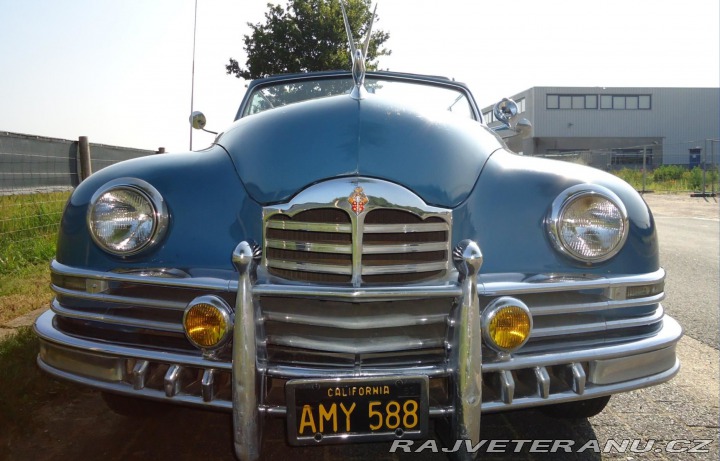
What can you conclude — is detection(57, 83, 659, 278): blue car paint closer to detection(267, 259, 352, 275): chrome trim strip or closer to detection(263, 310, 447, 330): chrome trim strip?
detection(267, 259, 352, 275): chrome trim strip

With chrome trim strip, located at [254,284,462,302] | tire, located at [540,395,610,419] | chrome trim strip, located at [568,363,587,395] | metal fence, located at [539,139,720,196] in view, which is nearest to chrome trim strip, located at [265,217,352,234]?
chrome trim strip, located at [254,284,462,302]

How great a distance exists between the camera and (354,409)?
1.74 metres

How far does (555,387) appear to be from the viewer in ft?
6.48

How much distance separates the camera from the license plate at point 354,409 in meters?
1.73

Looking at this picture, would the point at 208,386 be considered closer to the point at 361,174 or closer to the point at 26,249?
the point at 361,174

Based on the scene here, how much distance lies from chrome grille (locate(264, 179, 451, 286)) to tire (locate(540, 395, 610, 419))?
103 centimetres

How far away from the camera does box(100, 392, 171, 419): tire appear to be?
8.38 ft

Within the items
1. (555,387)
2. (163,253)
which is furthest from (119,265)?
(555,387)

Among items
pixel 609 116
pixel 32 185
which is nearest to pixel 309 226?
pixel 32 185

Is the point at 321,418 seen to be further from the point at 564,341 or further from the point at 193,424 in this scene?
the point at 193,424

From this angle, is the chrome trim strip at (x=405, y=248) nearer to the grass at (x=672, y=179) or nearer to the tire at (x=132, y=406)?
the tire at (x=132, y=406)

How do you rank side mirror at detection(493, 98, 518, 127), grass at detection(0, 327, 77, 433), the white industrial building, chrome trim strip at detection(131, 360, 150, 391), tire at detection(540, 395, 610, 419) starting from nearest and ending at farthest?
1. chrome trim strip at detection(131, 360, 150, 391)
2. tire at detection(540, 395, 610, 419)
3. grass at detection(0, 327, 77, 433)
4. side mirror at detection(493, 98, 518, 127)
5. the white industrial building

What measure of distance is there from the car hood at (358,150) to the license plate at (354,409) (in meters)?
0.68

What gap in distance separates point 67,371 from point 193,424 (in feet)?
2.45
